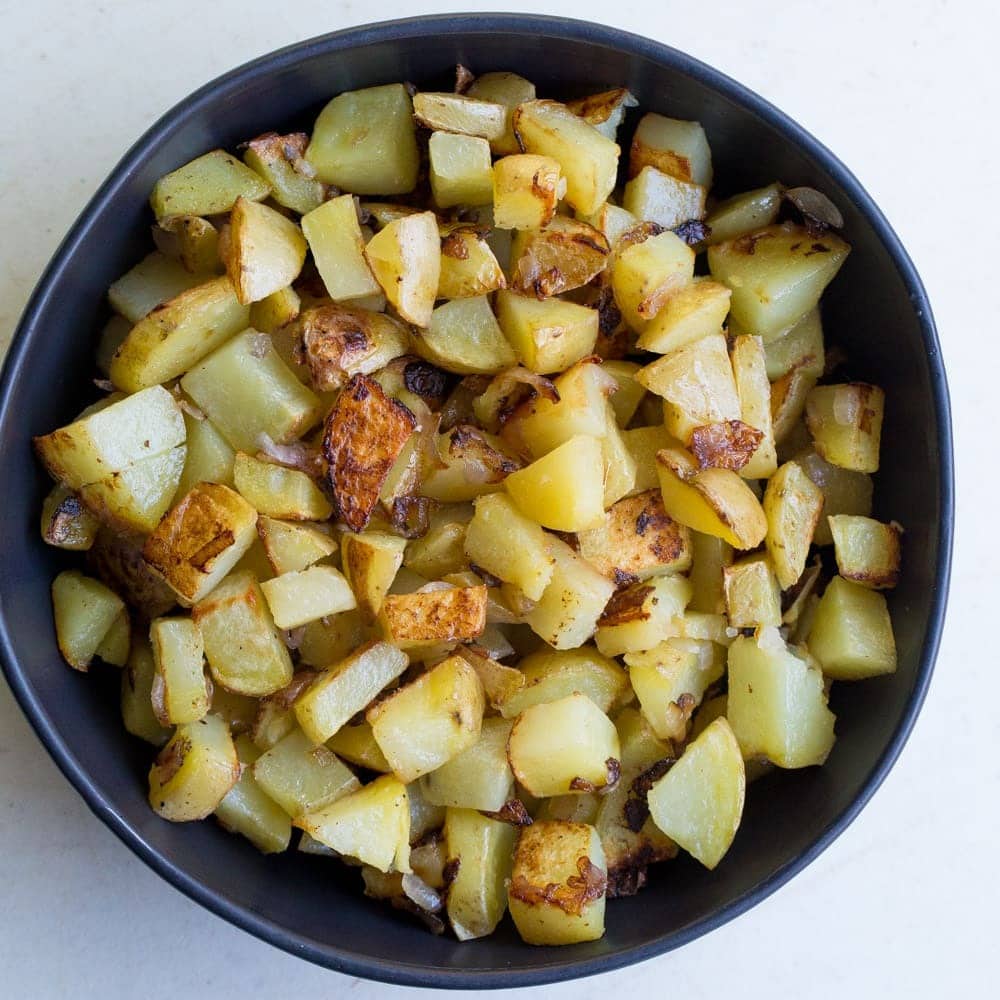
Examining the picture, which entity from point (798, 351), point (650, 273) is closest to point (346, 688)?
point (650, 273)

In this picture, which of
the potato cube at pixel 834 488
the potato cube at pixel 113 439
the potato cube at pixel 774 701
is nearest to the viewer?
the potato cube at pixel 113 439

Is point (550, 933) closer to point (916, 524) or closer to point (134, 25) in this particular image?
point (916, 524)

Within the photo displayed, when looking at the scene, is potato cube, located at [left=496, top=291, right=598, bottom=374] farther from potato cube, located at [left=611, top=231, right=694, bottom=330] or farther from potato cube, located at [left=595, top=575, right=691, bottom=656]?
potato cube, located at [left=595, top=575, right=691, bottom=656]

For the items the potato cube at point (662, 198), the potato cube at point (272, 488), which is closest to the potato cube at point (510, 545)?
the potato cube at point (272, 488)

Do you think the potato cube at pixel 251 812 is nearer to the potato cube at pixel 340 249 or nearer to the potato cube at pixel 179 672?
the potato cube at pixel 179 672

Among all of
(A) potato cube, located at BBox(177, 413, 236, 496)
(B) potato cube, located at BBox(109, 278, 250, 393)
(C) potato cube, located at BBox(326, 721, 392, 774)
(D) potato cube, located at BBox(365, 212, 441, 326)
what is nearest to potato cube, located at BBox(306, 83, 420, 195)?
(D) potato cube, located at BBox(365, 212, 441, 326)

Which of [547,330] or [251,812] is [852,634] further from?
[251,812]
